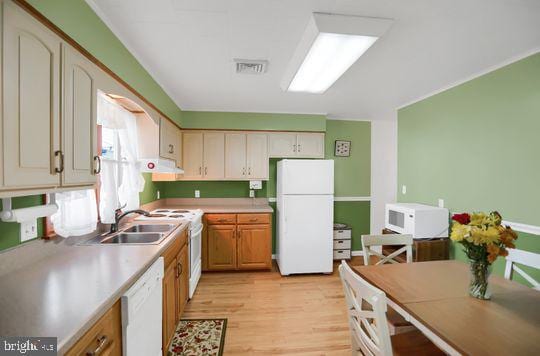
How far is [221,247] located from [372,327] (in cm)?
271

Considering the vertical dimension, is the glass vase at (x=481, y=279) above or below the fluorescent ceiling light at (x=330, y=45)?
below

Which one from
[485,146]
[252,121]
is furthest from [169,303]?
[485,146]

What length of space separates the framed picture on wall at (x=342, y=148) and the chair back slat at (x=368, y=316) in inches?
129

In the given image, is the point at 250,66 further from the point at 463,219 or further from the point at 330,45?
the point at 463,219

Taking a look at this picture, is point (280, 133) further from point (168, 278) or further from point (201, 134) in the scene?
point (168, 278)

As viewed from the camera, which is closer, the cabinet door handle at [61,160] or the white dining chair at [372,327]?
the white dining chair at [372,327]

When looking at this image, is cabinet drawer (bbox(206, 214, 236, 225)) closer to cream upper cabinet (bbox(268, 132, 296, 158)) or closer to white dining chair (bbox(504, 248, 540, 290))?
cream upper cabinet (bbox(268, 132, 296, 158))

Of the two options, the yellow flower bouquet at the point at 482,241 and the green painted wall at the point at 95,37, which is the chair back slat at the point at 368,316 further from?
the green painted wall at the point at 95,37

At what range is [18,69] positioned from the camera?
957 millimetres

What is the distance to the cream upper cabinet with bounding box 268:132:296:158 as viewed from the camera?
3.89 meters

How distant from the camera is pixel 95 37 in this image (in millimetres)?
1521

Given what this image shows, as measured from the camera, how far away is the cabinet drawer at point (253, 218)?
3609 mm

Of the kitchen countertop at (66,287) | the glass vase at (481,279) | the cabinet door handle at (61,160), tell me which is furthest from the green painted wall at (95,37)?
the glass vase at (481,279)

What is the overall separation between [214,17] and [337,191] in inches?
135
